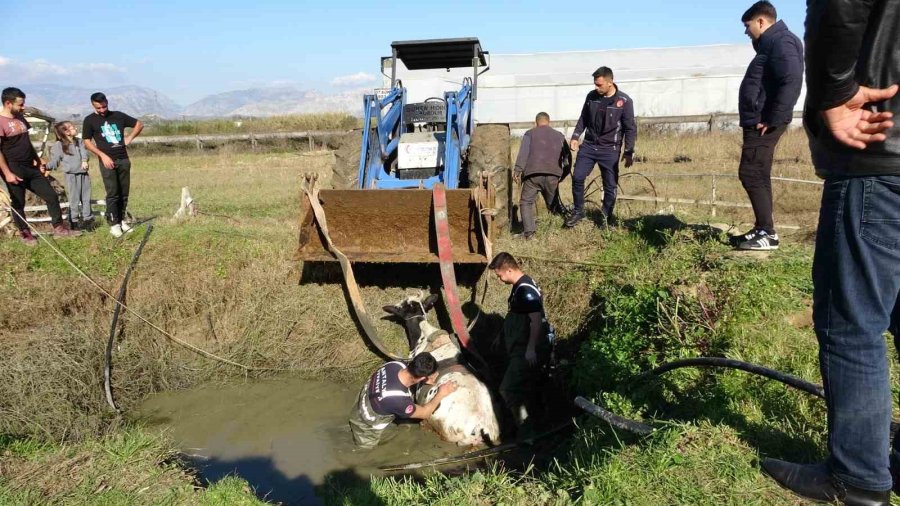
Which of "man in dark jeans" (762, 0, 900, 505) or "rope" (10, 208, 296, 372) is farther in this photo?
"rope" (10, 208, 296, 372)

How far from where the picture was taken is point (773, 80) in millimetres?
4992

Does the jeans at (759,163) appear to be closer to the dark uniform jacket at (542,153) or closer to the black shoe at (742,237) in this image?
the black shoe at (742,237)

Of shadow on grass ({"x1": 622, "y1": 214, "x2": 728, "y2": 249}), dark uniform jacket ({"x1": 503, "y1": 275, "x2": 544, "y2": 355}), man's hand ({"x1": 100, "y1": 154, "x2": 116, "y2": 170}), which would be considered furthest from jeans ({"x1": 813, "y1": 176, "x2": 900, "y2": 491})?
man's hand ({"x1": 100, "y1": 154, "x2": 116, "y2": 170})

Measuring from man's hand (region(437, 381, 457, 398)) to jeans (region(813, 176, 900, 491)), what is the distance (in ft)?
11.6

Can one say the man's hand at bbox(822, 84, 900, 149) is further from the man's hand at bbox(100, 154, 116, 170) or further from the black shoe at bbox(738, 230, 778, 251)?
the man's hand at bbox(100, 154, 116, 170)

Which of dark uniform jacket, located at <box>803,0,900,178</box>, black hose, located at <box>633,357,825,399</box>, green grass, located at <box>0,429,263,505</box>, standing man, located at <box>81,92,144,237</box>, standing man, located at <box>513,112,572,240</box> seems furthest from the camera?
standing man, located at <box>81,92,144,237</box>

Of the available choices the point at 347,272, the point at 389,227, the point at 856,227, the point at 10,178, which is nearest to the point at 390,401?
the point at 347,272

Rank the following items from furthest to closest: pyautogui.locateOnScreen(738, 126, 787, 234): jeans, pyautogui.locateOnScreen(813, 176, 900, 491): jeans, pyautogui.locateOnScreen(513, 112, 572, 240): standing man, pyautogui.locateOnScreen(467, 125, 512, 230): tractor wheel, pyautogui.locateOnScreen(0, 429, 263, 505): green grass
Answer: pyautogui.locateOnScreen(513, 112, 572, 240): standing man
pyautogui.locateOnScreen(467, 125, 512, 230): tractor wheel
pyautogui.locateOnScreen(738, 126, 787, 234): jeans
pyautogui.locateOnScreen(0, 429, 263, 505): green grass
pyautogui.locateOnScreen(813, 176, 900, 491): jeans

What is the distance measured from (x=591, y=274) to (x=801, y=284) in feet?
6.61

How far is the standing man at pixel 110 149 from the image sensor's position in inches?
302

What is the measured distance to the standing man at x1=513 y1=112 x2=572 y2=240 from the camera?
7.49 meters

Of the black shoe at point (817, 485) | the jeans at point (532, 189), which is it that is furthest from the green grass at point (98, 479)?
the jeans at point (532, 189)

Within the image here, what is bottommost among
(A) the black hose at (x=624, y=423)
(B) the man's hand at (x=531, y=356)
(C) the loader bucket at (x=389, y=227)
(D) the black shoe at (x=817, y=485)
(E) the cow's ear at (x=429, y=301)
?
(B) the man's hand at (x=531, y=356)

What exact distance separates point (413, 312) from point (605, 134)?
2957mm
